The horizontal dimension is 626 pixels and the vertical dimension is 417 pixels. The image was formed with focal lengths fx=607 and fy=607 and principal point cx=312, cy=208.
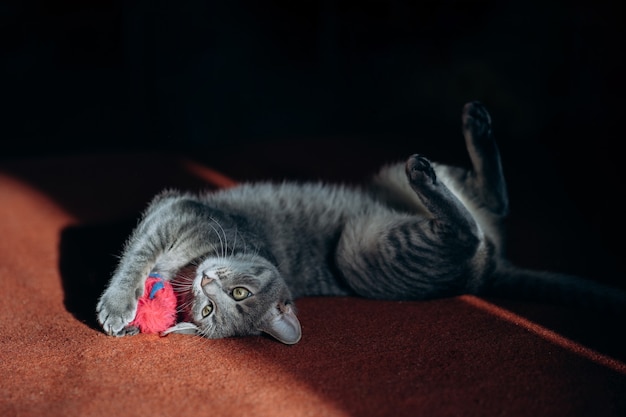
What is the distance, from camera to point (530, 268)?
2230mm

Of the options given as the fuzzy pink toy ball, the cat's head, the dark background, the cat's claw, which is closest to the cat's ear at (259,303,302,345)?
the cat's head

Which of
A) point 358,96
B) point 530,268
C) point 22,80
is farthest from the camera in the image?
point 358,96

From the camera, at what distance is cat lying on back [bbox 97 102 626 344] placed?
1751 millimetres

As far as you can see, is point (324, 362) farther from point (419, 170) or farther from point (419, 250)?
point (419, 170)

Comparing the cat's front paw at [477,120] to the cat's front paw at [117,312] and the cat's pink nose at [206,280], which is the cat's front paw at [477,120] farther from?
the cat's front paw at [117,312]

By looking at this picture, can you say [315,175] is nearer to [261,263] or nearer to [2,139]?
[261,263]

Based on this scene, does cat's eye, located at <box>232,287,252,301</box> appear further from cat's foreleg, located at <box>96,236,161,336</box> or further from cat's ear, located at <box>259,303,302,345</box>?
cat's foreleg, located at <box>96,236,161,336</box>

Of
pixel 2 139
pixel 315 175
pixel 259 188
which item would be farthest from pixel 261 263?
pixel 2 139

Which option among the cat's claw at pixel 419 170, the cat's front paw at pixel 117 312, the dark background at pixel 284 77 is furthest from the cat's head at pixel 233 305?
the dark background at pixel 284 77

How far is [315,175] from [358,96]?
1.05 m

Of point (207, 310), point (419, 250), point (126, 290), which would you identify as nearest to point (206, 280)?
point (207, 310)

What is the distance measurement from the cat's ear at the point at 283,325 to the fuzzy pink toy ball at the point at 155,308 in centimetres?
27

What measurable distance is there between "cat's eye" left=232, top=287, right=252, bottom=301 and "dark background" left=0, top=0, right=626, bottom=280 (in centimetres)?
139

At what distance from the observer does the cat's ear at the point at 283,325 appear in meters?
1.68
